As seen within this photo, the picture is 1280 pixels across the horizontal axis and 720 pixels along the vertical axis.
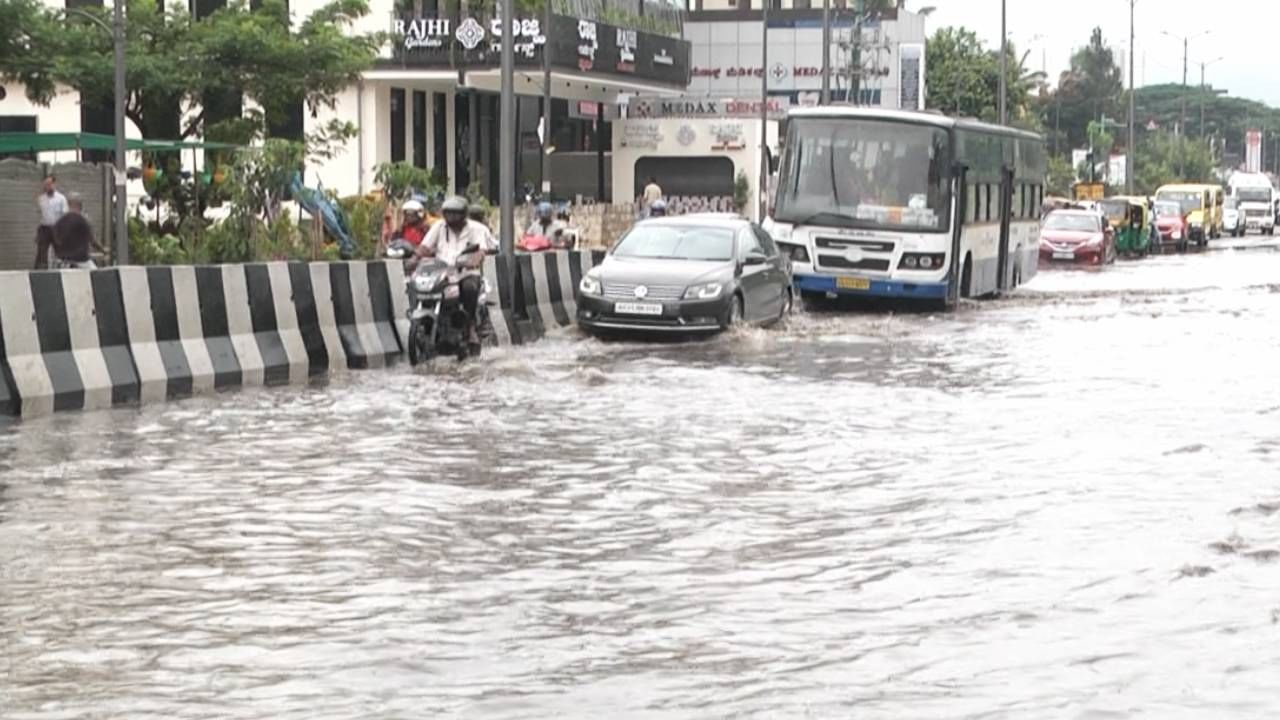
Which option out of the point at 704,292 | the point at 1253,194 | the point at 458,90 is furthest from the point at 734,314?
the point at 1253,194

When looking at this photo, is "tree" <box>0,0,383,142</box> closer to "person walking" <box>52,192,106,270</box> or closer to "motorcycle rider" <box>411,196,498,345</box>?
"person walking" <box>52,192,106,270</box>

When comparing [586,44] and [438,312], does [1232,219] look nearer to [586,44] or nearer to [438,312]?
[586,44]

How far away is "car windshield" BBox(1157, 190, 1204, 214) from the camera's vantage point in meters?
80.2

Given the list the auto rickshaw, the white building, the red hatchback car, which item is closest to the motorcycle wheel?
the white building

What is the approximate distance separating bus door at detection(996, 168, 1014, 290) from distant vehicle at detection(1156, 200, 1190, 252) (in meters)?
37.5

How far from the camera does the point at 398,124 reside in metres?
61.5

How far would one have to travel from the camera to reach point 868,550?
1052 centimetres

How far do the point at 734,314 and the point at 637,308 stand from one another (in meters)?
1.52

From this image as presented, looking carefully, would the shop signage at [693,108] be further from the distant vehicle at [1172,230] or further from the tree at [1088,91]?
the tree at [1088,91]

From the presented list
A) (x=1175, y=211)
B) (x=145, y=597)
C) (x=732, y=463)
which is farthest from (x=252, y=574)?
(x=1175, y=211)

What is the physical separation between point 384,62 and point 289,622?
5090 cm

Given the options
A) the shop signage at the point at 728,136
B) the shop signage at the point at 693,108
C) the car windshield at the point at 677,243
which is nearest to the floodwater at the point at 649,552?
the car windshield at the point at 677,243

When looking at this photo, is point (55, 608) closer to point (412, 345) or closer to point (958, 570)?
point (958, 570)

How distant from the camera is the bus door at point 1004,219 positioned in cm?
3728
